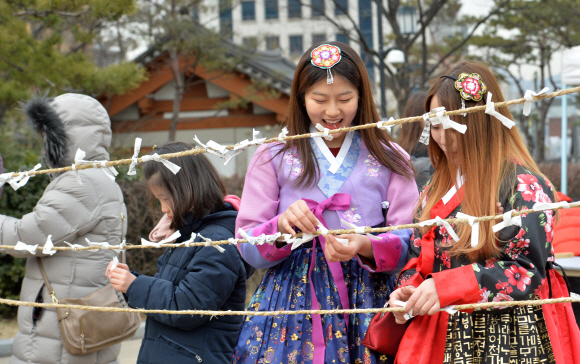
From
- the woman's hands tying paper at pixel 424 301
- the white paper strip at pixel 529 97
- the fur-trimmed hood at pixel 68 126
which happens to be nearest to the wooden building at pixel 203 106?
the fur-trimmed hood at pixel 68 126

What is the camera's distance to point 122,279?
79.0 inches

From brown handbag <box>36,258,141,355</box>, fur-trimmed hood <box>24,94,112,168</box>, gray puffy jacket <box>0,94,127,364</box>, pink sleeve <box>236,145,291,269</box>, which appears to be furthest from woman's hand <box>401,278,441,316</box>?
fur-trimmed hood <box>24,94,112,168</box>

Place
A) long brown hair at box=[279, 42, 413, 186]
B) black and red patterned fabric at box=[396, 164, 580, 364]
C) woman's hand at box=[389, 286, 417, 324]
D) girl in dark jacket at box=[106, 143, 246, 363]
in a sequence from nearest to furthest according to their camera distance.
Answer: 1. black and red patterned fabric at box=[396, 164, 580, 364]
2. woman's hand at box=[389, 286, 417, 324]
3. long brown hair at box=[279, 42, 413, 186]
4. girl in dark jacket at box=[106, 143, 246, 363]

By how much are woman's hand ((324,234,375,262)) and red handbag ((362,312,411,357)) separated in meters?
0.18

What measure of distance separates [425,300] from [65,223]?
1616 mm

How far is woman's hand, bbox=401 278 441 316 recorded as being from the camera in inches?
52.2

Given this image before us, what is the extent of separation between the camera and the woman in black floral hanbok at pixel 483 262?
1328 mm

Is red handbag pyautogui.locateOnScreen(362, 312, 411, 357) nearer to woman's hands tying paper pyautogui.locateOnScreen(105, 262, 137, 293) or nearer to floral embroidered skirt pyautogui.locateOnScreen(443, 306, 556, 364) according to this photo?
floral embroidered skirt pyautogui.locateOnScreen(443, 306, 556, 364)

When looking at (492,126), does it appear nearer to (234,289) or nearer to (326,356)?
(326,356)

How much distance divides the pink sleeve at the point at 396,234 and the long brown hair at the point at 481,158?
0.35 ft

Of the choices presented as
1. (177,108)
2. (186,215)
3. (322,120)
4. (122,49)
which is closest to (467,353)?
(322,120)

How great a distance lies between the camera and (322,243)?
5.40 feet

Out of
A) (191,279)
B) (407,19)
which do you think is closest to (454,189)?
(191,279)

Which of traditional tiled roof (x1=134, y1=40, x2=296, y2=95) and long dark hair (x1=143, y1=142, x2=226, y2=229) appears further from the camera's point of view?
traditional tiled roof (x1=134, y1=40, x2=296, y2=95)
